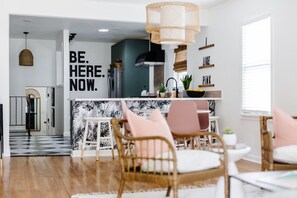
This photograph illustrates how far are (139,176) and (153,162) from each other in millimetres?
156

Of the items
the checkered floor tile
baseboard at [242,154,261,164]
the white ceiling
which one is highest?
the white ceiling

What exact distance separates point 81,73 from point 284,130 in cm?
799

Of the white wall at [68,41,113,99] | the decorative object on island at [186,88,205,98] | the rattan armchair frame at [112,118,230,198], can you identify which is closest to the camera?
the rattan armchair frame at [112,118,230,198]

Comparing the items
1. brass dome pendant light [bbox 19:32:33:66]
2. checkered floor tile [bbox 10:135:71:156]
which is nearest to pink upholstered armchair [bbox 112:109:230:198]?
checkered floor tile [bbox 10:135:71:156]

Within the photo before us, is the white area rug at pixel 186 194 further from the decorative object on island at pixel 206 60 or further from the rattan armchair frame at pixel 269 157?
the decorative object on island at pixel 206 60

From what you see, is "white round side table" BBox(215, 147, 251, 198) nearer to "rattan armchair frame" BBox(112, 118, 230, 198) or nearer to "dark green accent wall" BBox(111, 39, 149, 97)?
"rattan armchair frame" BBox(112, 118, 230, 198)

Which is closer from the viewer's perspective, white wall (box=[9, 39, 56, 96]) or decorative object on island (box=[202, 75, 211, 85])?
decorative object on island (box=[202, 75, 211, 85])

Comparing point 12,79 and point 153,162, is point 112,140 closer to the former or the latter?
point 153,162

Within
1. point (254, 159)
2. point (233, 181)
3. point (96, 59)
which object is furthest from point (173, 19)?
point (96, 59)

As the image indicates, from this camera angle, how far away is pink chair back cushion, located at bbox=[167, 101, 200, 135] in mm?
5316

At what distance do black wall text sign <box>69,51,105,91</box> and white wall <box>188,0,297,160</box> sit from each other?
3.87 metres

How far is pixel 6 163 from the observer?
5.96 meters

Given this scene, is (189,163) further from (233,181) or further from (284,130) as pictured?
(284,130)

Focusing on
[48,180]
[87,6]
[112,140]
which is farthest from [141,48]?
[48,180]
